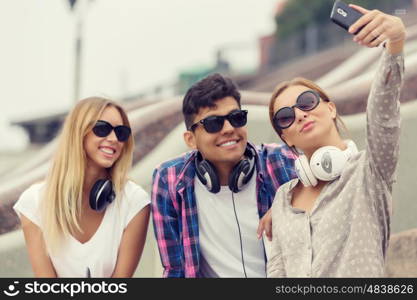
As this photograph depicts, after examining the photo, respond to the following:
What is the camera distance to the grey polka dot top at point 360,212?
107 inches

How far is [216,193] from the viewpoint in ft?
11.9

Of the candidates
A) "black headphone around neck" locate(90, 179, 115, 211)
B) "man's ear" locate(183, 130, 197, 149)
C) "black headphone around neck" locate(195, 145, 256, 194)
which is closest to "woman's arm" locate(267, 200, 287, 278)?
"black headphone around neck" locate(195, 145, 256, 194)

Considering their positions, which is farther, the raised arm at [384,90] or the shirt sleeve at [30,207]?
the shirt sleeve at [30,207]

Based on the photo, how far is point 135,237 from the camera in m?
3.76

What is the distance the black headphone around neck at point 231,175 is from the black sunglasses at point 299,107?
1.56 feet

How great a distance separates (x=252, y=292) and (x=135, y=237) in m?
0.87

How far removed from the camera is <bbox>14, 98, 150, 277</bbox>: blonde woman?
3670 mm

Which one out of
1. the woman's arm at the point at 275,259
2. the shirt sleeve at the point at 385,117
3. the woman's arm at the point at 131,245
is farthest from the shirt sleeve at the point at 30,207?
the shirt sleeve at the point at 385,117

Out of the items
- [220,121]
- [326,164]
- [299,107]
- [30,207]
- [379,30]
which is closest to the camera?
[379,30]

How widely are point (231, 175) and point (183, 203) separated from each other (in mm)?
305

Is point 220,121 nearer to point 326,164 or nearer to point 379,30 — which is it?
point 326,164

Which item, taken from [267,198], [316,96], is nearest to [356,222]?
[316,96]

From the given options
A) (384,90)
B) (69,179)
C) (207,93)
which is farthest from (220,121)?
(384,90)

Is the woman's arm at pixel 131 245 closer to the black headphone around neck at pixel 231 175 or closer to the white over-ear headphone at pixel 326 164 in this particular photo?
the black headphone around neck at pixel 231 175
